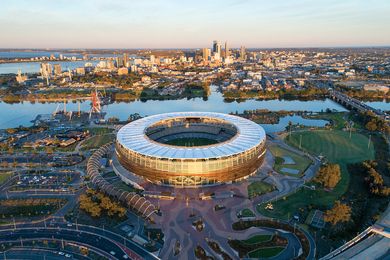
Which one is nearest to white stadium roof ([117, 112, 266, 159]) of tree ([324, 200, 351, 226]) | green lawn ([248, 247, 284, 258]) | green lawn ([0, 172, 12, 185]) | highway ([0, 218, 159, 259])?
highway ([0, 218, 159, 259])

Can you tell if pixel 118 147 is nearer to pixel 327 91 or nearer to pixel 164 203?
pixel 164 203

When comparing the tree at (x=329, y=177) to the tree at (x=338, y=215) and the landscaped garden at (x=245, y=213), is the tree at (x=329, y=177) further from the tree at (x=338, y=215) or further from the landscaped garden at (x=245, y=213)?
the landscaped garden at (x=245, y=213)

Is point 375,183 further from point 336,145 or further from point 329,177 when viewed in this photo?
point 336,145

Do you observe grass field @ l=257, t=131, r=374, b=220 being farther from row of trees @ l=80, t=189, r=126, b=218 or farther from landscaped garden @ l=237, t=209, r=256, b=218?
row of trees @ l=80, t=189, r=126, b=218

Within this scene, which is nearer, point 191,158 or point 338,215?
point 338,215

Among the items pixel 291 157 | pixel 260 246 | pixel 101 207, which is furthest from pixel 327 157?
pixel 101 207

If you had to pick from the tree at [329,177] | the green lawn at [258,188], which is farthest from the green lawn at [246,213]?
the tree at [329,177]
